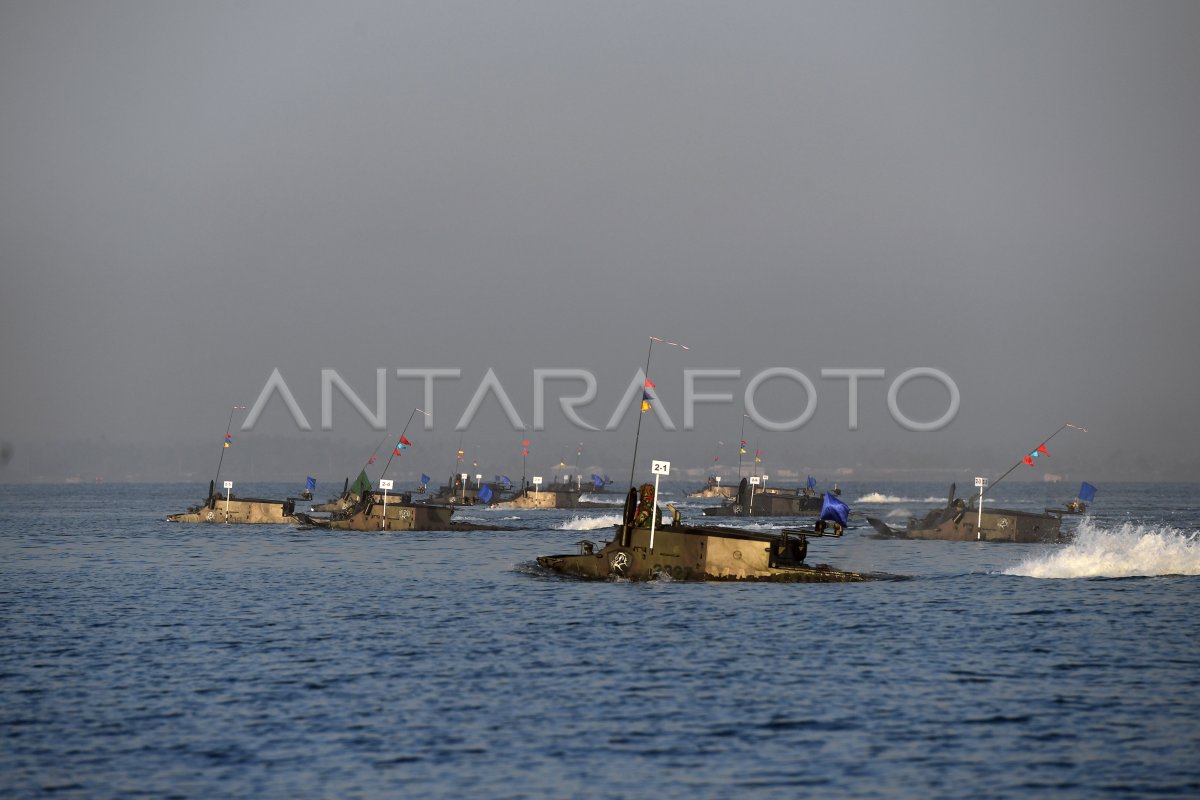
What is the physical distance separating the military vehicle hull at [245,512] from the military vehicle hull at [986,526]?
54.5 m

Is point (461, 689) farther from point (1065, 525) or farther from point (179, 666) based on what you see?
point (1065, 525)

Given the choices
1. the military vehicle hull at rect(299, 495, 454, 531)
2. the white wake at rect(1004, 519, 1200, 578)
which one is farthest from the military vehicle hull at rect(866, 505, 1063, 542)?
the military vehicle hull at rect(299, 495, 454, 531)

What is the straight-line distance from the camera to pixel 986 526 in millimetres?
93812

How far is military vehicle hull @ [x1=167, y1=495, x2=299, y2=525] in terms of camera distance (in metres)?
118

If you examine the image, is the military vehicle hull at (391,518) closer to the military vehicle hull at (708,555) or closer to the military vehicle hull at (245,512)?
the military vehicle hull at (245,512)

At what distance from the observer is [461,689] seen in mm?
31781

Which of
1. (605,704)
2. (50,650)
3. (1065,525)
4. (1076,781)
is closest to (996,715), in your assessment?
(1076,781)

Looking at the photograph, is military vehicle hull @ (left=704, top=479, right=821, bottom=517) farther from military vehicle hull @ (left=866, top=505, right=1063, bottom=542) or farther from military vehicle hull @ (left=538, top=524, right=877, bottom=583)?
military vehicle hull @ (left=538, top=524, right=877, bottom=583)

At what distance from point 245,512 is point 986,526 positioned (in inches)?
2650

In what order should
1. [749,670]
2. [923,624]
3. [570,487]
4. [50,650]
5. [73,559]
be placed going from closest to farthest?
1. [749,670]
2. [50,650]
3. [923,624]
4. [73,559]
5. [570,487]

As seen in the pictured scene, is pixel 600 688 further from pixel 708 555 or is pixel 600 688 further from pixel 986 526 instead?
pixel 986 526

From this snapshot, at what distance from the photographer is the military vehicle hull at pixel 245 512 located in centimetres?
11825

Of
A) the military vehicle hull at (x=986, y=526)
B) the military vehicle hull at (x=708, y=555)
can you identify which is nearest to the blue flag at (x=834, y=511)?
the military vehicle hull at (x=708, y=555)

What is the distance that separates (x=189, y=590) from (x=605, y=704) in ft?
112
